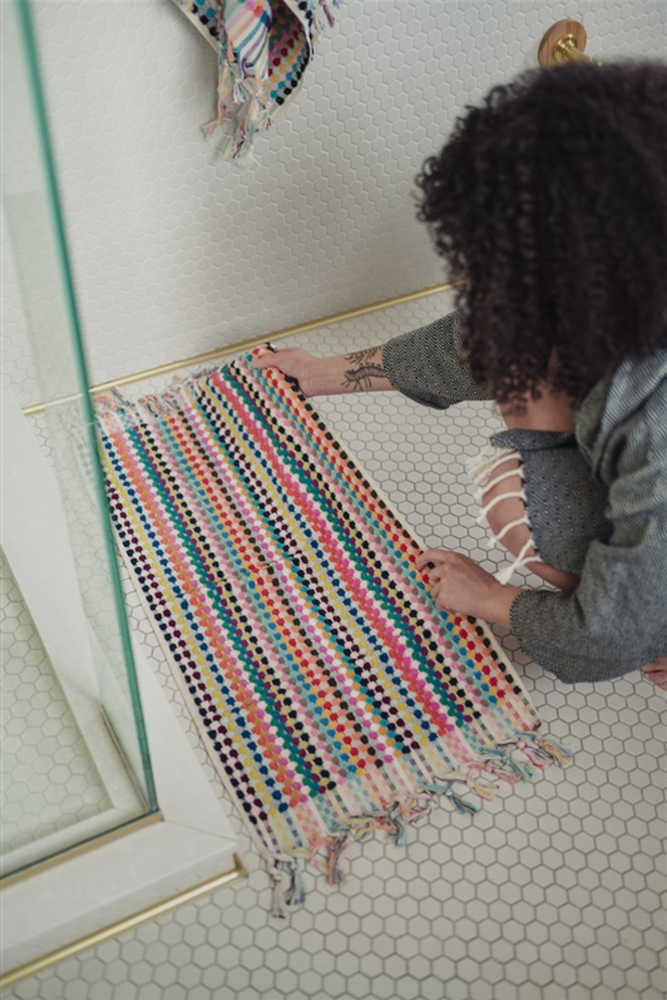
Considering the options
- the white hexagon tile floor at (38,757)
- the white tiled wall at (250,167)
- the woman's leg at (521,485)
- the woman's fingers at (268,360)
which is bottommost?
the white hexagon tile floor at (38,757)

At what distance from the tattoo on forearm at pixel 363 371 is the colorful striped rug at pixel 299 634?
0.10 metres

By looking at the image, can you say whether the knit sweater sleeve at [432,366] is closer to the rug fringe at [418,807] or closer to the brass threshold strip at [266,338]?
the brass threshold strip at [266,338]

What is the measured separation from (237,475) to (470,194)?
75 cm

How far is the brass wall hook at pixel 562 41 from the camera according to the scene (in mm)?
1745

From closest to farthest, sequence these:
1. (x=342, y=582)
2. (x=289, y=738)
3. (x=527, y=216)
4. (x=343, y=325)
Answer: (x=527, y=216) → (x=289, y=738) → (x=342, y=582) → (x=343, y=325)

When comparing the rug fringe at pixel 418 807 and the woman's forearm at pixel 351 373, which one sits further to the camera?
the woman's forearm at pixel 351 373

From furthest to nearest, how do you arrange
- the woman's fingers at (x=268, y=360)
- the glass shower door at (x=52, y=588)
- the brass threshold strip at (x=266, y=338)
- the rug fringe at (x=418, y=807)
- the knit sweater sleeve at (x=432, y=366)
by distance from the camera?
1. the brass threshold strip at (x=266, y=338)
2. the woman's fingers at (x=268, y=360)
3. the knit sweater sleeve at (x=432, y=366)
4. the rug fringe at (x=418, y=807)
5. the glass shower door at (x=52, y=588)

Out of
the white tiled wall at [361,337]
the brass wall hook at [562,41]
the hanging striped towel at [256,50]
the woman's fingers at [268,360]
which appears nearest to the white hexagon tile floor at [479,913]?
the white tiled wall at [361,337]

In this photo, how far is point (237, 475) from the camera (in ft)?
5.47

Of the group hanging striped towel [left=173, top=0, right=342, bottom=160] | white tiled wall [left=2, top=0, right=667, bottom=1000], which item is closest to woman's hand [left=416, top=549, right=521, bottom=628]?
white tiled wall [left=2, top=0, right=667, bottom=1000]

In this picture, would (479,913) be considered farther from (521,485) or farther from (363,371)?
(363,371)

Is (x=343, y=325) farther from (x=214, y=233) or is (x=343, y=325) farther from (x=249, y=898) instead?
(x=249, y=898)

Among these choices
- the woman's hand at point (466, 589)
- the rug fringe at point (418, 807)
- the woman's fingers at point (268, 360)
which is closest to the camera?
the rug fringe at point (418, 807)

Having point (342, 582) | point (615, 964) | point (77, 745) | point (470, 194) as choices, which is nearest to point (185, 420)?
point (342, 582)
